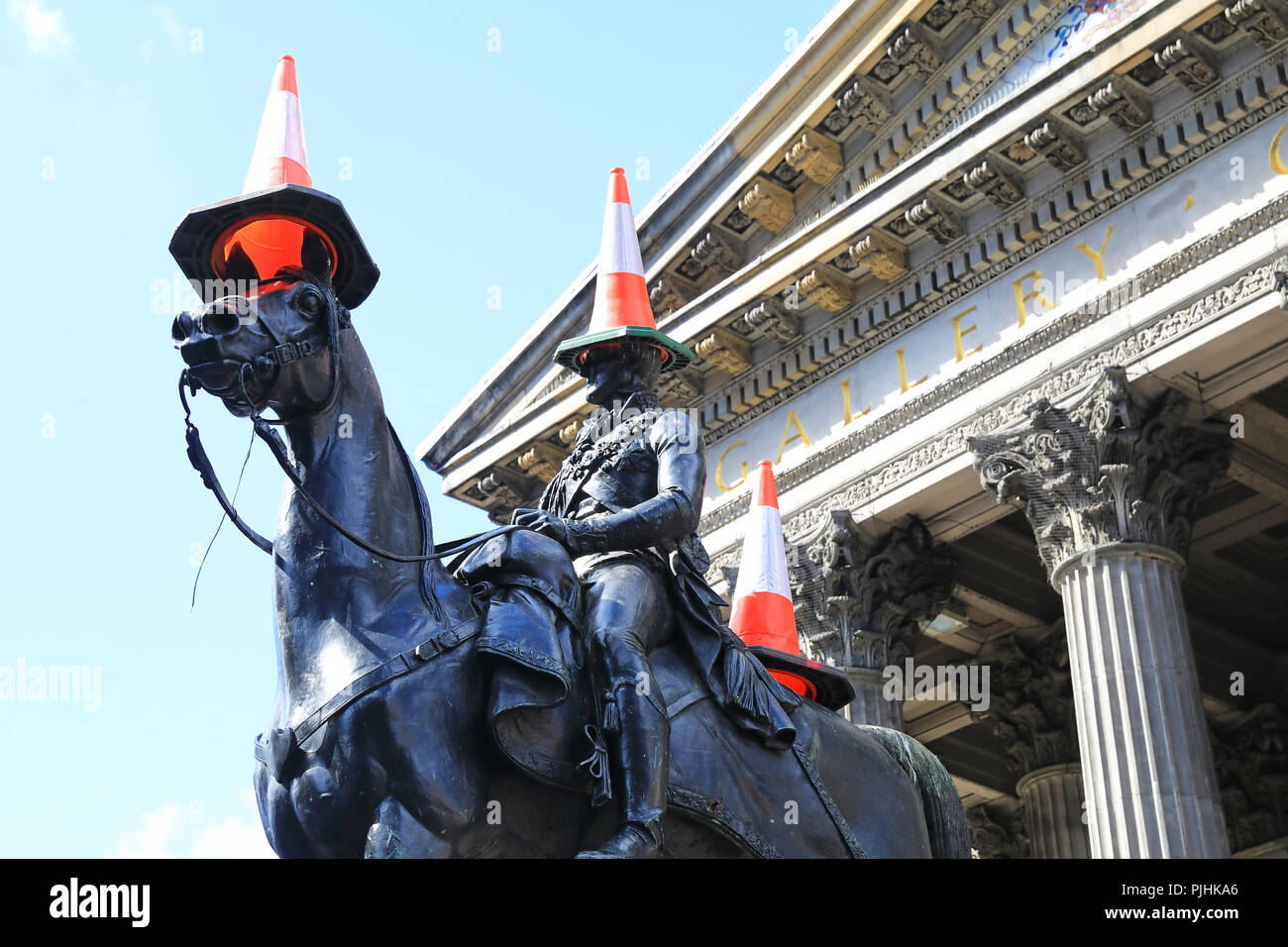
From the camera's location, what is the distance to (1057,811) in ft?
80.9

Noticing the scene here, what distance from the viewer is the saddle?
604cm

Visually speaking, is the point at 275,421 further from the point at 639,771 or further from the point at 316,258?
the point at 639,771

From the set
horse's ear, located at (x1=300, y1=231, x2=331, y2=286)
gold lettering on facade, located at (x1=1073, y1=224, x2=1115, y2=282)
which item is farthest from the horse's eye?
gold lettering on facade, located at (x1=1073, y1=224, x2=1115, y2=282)

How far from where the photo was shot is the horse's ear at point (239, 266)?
21.2ft

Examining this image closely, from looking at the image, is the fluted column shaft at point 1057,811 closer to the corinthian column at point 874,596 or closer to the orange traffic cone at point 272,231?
the corinthian column at point 874,596

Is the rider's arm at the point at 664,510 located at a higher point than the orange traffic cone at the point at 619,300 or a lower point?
lower

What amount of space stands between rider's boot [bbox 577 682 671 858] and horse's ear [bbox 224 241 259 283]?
192 cm

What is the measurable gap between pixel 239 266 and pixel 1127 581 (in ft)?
42.7

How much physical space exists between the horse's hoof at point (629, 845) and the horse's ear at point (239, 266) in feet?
7.43

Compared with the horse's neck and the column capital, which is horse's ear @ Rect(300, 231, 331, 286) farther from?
the column capital

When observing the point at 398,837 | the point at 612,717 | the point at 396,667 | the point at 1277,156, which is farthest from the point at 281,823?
the point at 1277,156

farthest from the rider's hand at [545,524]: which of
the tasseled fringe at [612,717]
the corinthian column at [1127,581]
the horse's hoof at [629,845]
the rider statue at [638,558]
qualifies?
the corinthian column at [1127,581]

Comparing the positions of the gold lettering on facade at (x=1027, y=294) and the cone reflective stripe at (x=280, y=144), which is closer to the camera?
the cone reflective stripe at (x=280, y=144)
